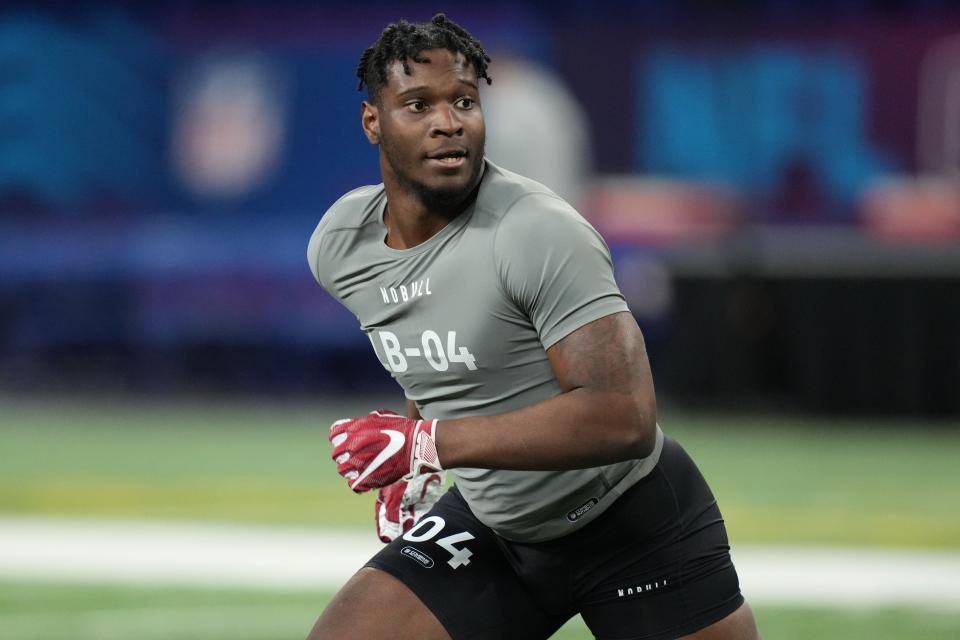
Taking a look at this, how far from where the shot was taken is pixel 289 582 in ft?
23.8

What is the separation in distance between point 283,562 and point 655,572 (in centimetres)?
403

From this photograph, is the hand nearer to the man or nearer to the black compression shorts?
the man

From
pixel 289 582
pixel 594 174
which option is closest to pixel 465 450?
pixel 289 582

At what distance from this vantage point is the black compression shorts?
13.0 ft

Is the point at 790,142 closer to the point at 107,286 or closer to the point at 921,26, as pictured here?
the point at 921,26

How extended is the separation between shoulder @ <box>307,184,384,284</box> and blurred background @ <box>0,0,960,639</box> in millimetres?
8024

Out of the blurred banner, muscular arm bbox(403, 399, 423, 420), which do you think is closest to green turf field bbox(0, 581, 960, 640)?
muscular arm bbox(403, 399, 423, 420)

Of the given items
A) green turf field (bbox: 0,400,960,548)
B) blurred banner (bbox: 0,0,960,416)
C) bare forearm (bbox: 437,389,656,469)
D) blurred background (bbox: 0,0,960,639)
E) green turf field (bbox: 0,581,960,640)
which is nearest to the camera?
bare forearm (bbox: 437,389,656,469)

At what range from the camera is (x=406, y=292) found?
3.86 metres

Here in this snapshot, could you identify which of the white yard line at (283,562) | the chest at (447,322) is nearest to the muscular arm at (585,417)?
the chest at (447,322)

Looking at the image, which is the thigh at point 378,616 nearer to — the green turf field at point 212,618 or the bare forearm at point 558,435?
the bare forearm at point 558,435

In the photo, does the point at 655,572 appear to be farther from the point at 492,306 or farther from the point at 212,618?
the point at 212,618

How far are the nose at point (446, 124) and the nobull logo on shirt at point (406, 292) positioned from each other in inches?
13.4

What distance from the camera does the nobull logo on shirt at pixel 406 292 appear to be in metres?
3.80
